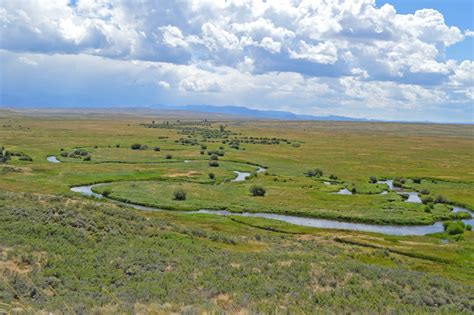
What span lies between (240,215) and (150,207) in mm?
11639

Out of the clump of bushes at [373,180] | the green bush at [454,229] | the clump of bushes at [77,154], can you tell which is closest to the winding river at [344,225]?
the green bush at [454,229]

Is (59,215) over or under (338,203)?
over

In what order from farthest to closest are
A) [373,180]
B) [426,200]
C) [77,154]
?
[77,154] → [373,180] → [426,200]

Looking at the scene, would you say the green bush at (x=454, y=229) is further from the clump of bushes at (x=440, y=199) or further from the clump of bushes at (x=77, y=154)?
the clump of bushes at (x=77, y=154)

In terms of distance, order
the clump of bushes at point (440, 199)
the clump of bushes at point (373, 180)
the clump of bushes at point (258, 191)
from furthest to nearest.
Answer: the clump of bushes at point (373, 180), the clump of bushes at point (258, 191), the clump of bushes at point (440, 199)

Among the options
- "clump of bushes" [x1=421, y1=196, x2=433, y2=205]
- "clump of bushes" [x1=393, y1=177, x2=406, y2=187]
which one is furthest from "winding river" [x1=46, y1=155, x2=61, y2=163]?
"clump of bushes" [x1=421, y1=196, x2=433, y2=205]

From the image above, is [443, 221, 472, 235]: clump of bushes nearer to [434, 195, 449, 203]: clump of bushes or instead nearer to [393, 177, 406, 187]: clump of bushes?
[434, 195, 449, 203]: clump of bushes

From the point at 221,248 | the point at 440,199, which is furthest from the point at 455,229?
the point at 221,248

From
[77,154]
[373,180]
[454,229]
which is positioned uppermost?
[373,180]

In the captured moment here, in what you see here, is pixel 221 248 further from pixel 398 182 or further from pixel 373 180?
pixel 398 182

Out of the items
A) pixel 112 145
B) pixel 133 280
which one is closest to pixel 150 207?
pixel 133 280

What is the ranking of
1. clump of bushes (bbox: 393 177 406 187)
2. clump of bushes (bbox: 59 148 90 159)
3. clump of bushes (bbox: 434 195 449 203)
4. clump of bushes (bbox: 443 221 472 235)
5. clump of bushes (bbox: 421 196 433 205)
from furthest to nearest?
clump of bushes (bbox: 59 148 90 159) < clump of bushes (bbox: 393 177 406 187) < clump of bushes (bbox: 434 195 449 203) < clump of bushes (bbox: 421 196 433 205) < clump of bushes (bbox: 443 221 472 235)

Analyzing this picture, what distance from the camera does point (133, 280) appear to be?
65.1 ft

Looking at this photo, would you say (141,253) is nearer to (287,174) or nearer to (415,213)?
(415,213)
